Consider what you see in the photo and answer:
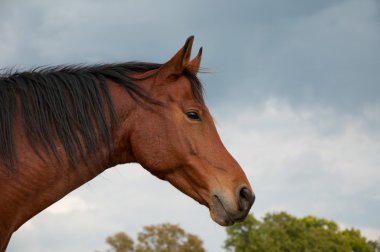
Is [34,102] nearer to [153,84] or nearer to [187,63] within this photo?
[153,84]

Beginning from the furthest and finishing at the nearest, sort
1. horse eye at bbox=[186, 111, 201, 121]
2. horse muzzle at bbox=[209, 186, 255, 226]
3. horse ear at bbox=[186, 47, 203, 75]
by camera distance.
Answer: horse ear at bbox=[186, 47, 203, 75], horse eye at bbox=[186, 111, 201, 121], horse muzzle at bbox=[209, 186, 255, 226]

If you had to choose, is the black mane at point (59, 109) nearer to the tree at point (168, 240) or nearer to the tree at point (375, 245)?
the tree at point (168, 240)

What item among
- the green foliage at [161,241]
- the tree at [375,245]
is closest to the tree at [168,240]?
the green foliage at [161,241]

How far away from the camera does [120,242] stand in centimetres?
7094

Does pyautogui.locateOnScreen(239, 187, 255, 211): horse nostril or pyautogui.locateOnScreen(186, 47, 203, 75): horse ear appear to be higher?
pyautogui.locateOnScreen(186, 47, 203, 75): horse ear

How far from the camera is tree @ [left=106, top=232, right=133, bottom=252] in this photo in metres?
70.5

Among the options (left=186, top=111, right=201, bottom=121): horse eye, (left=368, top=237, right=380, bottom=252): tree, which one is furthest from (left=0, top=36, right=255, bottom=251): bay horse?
(left=368, top=237, right=380, bottom=252): tree

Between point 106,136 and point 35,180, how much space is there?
31.9 inches

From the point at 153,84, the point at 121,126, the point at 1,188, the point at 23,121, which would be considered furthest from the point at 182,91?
the point at 1,188

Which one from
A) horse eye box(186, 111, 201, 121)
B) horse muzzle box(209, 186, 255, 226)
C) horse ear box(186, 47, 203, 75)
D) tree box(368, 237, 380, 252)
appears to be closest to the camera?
horse muzzle box(209, 186, 255, 226)

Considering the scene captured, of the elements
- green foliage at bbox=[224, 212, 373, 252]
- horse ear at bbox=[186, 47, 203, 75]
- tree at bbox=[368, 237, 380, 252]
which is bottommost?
horse ear at bbox=[186, 47, 203, 75]

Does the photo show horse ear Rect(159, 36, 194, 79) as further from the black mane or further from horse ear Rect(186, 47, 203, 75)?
the black mane

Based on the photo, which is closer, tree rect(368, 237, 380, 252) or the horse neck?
the horse neck

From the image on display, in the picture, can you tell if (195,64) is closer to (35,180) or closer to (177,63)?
(177,63)
